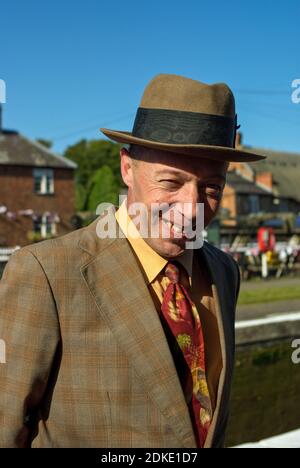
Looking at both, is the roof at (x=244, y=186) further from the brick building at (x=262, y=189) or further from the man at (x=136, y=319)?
the man at (x=136, y=319)

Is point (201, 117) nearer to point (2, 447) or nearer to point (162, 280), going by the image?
point (162, 280)

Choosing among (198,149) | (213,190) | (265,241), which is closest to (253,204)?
(265,241)

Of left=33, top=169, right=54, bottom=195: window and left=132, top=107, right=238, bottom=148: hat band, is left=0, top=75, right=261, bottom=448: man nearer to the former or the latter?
left=132, top=107, right=238, bottom=148: hat band

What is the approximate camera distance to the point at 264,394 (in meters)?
8.45

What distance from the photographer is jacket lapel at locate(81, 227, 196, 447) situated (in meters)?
1.83

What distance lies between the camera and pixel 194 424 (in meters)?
1.91

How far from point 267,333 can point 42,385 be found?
7.58 m

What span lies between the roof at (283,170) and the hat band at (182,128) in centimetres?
5057

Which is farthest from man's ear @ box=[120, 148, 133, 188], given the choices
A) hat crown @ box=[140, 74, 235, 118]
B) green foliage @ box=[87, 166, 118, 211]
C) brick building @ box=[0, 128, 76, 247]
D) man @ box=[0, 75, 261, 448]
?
green foliage @ box=[87, 166, 118, 211]

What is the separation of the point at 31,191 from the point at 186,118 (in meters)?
33.4

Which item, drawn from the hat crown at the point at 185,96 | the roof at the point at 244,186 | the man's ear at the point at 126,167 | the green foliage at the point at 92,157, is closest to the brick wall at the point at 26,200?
the roof at the point at 244,186

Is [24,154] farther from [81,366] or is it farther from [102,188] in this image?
[81,366]

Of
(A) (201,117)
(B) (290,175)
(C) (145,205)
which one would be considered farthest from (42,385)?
(B) (290,175)

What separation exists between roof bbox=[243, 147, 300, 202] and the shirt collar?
166 feet
